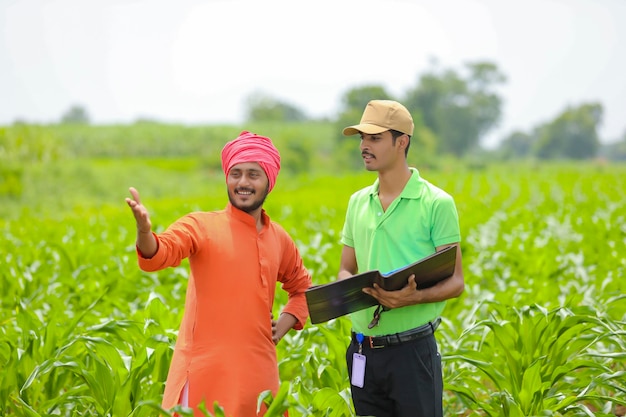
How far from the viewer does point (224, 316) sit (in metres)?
2.72

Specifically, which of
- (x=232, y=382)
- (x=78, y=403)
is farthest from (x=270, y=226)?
(x=78, y=403)

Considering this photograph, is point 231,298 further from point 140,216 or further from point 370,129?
point 370,129

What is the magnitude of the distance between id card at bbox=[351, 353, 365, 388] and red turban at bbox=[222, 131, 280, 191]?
78cm

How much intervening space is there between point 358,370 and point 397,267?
434mm

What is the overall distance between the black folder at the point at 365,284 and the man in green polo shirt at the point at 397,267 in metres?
0.08

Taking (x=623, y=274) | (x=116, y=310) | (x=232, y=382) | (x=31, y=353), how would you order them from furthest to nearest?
(x=623, y=274)
(x=116, y=310)
(x=31, y=353)
(x=232, y=382)

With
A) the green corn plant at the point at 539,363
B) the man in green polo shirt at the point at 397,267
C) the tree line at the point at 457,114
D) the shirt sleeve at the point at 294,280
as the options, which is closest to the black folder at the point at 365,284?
the man in green polo shirt at the point at 397,267

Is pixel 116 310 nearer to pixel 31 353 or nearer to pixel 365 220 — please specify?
pixel 31 353

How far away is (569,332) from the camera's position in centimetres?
397

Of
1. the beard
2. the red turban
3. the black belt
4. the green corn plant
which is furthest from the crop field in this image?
the red turban

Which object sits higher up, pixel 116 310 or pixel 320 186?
pixel 320 186

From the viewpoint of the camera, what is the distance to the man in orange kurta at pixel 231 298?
270cm

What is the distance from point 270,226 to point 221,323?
0.44m

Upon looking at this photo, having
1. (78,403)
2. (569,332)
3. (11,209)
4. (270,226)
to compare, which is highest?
(11,209)
